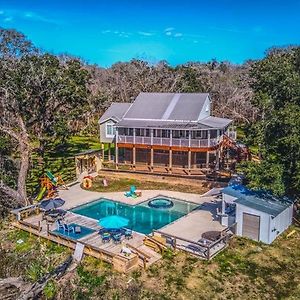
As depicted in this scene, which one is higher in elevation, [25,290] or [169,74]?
[169,74]

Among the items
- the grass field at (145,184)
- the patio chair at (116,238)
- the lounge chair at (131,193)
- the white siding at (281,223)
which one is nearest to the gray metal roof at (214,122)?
the grass field at (145,184)

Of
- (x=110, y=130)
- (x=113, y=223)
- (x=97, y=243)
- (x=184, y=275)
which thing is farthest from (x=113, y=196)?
(x=184, y=275)

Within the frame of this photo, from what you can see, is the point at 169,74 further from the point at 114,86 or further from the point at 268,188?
the point at 268,188

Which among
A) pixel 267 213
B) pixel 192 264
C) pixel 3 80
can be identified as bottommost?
pixel 192 264

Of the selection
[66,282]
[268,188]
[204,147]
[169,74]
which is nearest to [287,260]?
[268,188]

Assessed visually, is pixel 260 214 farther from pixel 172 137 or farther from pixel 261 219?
pixel 172 137
